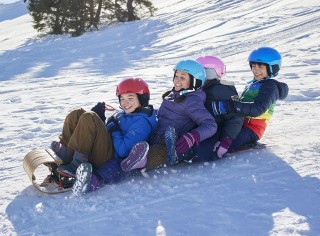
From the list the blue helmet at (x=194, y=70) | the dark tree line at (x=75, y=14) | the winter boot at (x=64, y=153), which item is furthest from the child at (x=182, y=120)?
the dark tree line at (x=75, y=14)

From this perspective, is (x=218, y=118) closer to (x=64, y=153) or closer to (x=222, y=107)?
(x=222, y=107)

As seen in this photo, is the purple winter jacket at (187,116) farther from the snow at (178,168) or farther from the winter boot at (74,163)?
the winter boot at (74,163)

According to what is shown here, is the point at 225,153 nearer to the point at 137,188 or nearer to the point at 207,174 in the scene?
the point at 207,174

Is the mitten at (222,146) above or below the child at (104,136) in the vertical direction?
below

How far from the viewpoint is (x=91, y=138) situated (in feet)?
12.9

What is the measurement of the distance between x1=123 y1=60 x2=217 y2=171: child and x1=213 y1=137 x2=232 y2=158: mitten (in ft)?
0.65

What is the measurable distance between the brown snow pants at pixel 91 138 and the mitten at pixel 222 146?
1.14 meters

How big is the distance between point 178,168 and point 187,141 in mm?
366

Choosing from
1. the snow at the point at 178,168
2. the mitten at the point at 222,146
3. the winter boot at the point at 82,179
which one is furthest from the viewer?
the mitten at the point at 222,146

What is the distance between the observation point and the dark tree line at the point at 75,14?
2111 centimetres

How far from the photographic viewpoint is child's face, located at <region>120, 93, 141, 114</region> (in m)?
4.27

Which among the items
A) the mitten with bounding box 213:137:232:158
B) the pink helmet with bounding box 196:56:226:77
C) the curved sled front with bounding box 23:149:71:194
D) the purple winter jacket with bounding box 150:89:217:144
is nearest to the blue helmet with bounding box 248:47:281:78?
the pink helmet with bounding box 196:56:226:77

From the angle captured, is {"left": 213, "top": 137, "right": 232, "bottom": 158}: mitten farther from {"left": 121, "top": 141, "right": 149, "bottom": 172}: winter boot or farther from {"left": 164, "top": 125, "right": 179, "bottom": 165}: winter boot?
{"left": 121, "top": 141, "right": 149, "bottom": 172}: winter boot

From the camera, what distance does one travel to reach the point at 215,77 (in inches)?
186
